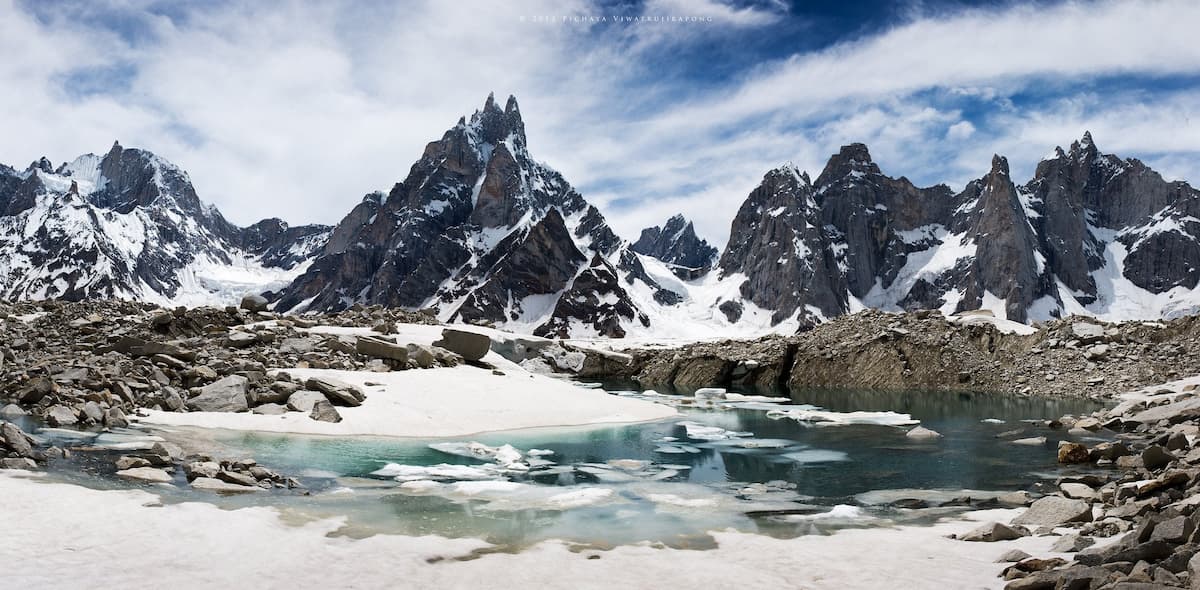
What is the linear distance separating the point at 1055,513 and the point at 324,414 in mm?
20990

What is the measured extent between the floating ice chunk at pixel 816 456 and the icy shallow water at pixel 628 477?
64 millimetres

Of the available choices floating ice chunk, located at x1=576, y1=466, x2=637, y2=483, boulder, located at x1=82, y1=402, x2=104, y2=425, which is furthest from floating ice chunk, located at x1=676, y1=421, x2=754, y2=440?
boulder, located at x1=82, y1=402, x2=104, y2=425

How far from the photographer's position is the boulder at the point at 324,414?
25.1 metres

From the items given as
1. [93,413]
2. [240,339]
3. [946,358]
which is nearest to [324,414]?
[93,413]

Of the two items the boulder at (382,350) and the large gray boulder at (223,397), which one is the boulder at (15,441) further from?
the boulder at (382,350)

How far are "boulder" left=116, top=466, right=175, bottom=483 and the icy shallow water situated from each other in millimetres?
368

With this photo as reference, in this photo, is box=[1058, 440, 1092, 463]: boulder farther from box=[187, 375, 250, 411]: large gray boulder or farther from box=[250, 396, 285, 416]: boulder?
box=[187, 375, 250, 411]: large gray boulder

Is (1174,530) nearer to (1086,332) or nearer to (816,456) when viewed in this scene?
(816,456)

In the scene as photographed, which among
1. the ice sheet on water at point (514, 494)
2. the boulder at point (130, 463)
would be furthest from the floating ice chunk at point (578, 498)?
the boulder at point (130, 463)

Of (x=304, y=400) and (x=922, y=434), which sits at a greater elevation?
(x=304, y=400)

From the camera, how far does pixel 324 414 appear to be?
992 inches

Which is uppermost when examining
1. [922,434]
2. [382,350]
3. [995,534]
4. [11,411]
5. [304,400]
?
[382,350]

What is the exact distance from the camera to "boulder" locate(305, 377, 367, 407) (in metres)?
27.1

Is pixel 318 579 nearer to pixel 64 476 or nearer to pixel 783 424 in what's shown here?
pixel 64 476
